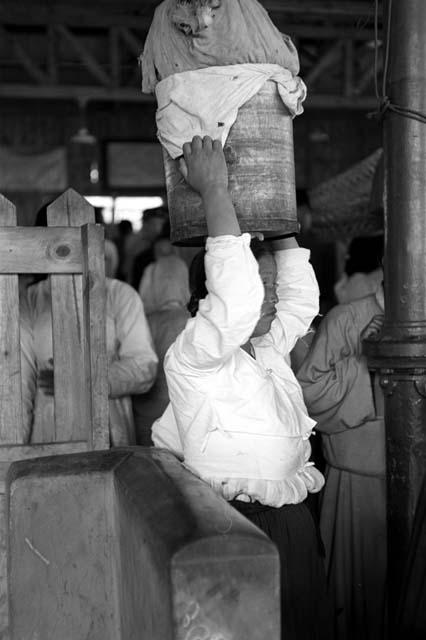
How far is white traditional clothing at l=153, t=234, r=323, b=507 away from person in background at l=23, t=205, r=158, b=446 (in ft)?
3.92

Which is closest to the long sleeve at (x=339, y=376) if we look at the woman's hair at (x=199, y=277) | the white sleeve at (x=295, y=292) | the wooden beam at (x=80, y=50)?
the white sleeve at (x=295, y=292)

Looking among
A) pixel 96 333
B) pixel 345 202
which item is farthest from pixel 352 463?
pixel 345 202

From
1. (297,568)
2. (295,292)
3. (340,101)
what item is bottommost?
(297,568)

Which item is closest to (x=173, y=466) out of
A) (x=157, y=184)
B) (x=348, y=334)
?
(x=348, y=334)

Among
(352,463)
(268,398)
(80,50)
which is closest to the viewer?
(268,398)

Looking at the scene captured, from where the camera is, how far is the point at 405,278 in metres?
2.76

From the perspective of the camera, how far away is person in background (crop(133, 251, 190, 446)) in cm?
430

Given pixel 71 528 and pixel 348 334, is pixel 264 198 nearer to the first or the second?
pixel 71 528

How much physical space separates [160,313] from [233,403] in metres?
2.65

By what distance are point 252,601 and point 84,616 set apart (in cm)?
78

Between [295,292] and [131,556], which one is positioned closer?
[131,556]

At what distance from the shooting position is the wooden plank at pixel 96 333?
114 inches

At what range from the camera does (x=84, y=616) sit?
2.15 metres

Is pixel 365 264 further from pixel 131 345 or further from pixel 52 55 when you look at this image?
pixel 52 55
